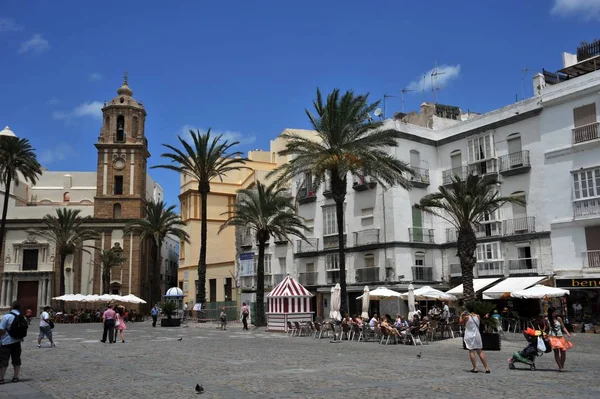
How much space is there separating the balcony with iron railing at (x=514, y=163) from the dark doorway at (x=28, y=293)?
52.6 m

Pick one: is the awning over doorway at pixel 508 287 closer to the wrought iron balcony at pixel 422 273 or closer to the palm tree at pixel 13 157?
the wrought iron balcony at pixel 422 273

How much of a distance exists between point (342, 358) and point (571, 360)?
6808 mm

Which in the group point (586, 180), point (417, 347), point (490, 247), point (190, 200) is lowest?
point (417, 347)

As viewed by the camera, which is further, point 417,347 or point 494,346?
point 417,347

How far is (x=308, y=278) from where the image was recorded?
146ft

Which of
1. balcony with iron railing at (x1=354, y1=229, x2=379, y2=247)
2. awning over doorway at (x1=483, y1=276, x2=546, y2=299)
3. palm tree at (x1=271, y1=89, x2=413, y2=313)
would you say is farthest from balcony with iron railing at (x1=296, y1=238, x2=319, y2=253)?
awning over doorway at (x1=483, y1=276, x2=546, y2=299)

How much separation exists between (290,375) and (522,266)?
2507 cm

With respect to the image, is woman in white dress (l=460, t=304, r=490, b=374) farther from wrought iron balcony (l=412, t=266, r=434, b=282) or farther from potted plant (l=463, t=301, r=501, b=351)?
wrought iron balcony (l=412, t=266, r=434, b=282)

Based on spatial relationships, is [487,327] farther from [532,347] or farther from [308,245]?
[308,245]

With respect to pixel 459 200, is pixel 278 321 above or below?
below

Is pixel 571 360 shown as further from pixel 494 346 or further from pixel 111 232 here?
pixel 111 232

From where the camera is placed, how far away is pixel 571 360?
17188 mm

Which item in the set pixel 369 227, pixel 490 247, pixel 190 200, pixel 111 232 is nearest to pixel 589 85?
pixel 490 247

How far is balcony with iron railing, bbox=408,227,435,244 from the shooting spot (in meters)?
38.9
